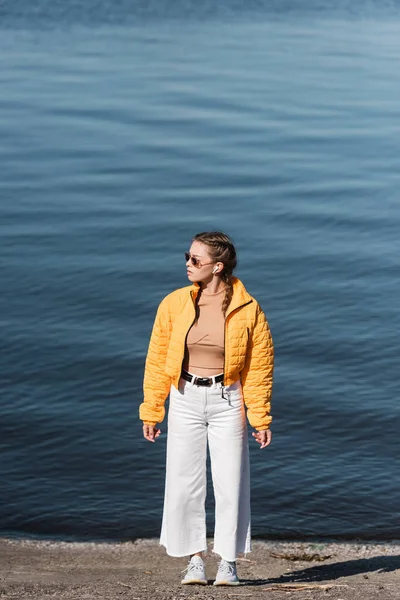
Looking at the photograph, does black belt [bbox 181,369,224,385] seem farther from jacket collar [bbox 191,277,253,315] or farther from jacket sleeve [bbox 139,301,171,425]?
jacket collar [bbox 191,277,253,315]

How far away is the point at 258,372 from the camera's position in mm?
6324

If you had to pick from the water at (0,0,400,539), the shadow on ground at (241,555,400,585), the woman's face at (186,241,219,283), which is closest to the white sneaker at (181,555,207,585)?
the shadow on ground at (241,555,400,585)

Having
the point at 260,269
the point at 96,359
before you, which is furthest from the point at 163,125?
the point at 96,359

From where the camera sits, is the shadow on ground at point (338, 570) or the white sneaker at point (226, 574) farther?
the shadow on ground at point (338, 570)

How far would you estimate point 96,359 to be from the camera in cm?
1140

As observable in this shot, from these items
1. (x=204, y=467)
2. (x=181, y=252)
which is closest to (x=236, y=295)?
(x=204, y=467)

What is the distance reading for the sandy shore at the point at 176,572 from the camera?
6.23 metres

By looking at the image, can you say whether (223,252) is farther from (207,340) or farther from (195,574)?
(195,574)

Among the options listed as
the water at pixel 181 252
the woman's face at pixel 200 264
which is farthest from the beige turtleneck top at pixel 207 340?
the water at pixel 181 252

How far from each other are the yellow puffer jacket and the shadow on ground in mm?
1212

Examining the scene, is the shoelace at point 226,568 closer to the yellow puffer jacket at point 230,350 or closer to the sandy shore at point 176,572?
the sandy shore at point 176,572

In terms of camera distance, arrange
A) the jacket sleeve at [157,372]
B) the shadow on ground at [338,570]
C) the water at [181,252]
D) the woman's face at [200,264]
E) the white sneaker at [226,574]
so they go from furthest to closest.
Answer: the water at [181,252] < the shadow on ground at [338,570] < the white sneaker at [226,574] < the jacket sleeve at [157,372] < the woman's face at [200,264]

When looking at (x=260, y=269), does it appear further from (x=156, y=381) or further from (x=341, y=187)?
(x=156, y=381)

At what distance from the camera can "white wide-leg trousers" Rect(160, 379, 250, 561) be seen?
6312mm
